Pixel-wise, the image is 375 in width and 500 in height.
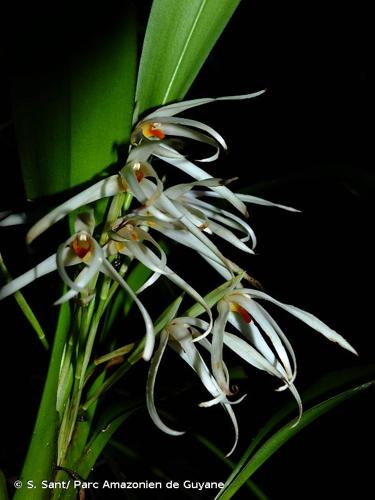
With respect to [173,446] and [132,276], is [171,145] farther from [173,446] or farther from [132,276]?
[173,446]

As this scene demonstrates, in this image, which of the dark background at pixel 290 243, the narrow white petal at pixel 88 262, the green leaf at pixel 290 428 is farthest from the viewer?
the dark background at pixel 290 243

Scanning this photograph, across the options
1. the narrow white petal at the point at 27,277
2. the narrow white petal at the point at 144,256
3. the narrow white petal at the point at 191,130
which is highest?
the narrow white petal at the point at 191,130

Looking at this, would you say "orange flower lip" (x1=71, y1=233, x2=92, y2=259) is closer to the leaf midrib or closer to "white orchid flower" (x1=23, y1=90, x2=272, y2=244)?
"white orchid flower" (x1=23, y1=90, x2=272, y2=244)

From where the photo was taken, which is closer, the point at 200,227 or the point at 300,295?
the point at 200,227

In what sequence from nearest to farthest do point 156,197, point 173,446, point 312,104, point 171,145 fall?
1. point 156,197
2. point 171,145
3. point 173,446
4. point 312,104

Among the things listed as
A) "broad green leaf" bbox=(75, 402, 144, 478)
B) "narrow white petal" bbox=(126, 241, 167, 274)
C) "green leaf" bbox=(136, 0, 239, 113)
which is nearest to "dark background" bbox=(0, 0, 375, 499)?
"broad green leaf" bbox=(75, 402, 144, 478)

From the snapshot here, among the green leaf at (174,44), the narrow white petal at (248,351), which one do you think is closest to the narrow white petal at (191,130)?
the green leaf at (174,44)

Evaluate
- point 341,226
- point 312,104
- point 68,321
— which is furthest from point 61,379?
point 312,104

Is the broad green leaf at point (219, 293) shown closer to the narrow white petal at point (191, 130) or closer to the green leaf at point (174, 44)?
the narrow white petal at point (191, 130)

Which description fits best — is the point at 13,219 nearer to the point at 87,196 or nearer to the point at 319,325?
the point at 87,196
